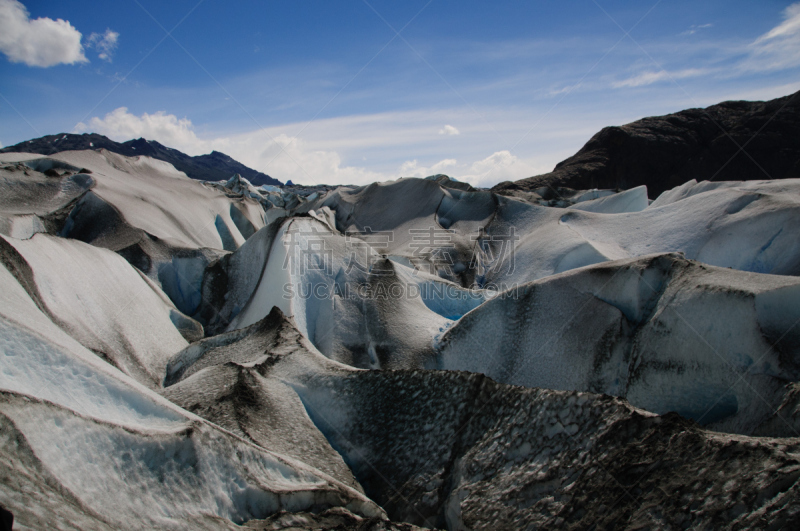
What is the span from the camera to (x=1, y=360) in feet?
6.90

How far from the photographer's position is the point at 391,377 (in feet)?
10.9

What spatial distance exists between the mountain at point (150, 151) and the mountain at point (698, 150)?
34423mm

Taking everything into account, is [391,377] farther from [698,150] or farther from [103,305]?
[698,150]

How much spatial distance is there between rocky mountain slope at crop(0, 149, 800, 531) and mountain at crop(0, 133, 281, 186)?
1367 inches

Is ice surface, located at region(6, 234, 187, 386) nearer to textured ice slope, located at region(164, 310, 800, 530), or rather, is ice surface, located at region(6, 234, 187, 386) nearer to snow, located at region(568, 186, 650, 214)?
textured ice slope, located at region(164, 310, 800, 530)

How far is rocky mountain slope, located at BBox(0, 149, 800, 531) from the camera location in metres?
1.91

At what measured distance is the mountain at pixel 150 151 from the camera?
47.8 metres

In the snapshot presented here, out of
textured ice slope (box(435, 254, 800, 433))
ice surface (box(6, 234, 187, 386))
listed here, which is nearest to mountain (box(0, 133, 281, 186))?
ice surface (box(6, 234, 187, 386))

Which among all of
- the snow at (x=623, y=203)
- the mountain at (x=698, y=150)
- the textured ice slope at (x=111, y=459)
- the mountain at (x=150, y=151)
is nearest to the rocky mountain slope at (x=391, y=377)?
the textured ice slope at (x=111, y=459)

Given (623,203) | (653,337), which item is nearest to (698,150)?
(623,203)

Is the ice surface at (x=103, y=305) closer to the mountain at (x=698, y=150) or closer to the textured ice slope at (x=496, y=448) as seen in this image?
the textured ice slope at (x=496, y=448)

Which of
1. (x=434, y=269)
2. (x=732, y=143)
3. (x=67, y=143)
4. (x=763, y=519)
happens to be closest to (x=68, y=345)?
(x=763, y=519)

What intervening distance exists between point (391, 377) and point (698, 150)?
26.7 metres

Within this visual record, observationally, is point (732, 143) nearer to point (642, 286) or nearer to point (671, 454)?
point (642, 286)
